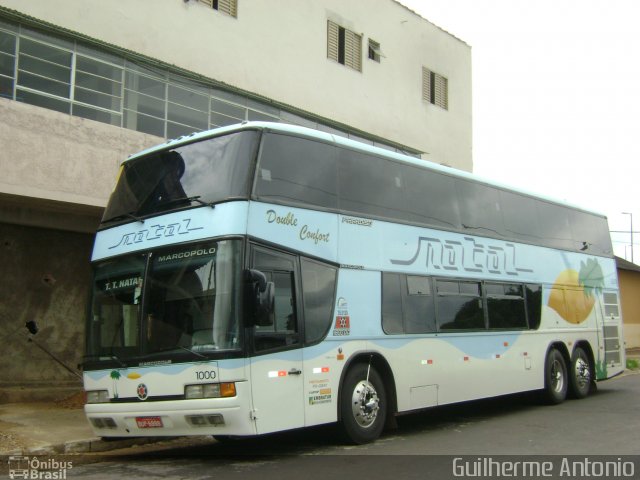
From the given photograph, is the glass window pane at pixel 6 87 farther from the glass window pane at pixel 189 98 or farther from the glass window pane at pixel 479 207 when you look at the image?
the glass window pane at pixel 479 207

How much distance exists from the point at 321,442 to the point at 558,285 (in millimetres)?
6799

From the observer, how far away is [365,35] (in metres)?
20.5

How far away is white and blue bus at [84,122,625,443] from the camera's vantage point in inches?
301

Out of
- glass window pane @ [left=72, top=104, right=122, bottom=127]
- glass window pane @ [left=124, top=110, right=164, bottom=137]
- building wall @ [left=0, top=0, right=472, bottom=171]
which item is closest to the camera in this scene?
glass window pane @ [left=72, top=104, right=122, bottom=127]

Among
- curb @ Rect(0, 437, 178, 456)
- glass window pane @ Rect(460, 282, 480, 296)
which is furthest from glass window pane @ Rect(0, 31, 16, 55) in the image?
glass window pane @ Rect(460, 282, 480, 296)

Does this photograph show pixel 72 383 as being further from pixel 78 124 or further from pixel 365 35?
pixel 365 35

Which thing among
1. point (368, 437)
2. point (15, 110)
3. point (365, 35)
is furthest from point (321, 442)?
point (365, 35)

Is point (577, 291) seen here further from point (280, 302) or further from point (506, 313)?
point (280, 302)

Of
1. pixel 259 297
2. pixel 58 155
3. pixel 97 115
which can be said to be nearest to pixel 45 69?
pixel 97 115

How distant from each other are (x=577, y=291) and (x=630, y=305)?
24.2m

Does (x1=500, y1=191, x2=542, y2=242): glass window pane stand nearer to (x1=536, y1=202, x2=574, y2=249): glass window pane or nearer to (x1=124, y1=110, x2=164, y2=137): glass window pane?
(x1=536, y1=202, x2=574, y2=249): glass window pane

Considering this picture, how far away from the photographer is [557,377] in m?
13.6

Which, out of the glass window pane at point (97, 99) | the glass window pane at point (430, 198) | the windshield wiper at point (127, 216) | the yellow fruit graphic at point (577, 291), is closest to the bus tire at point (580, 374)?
the yellow fruit graphic at point (577, 291)

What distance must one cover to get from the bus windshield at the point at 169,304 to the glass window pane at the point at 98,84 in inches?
243
